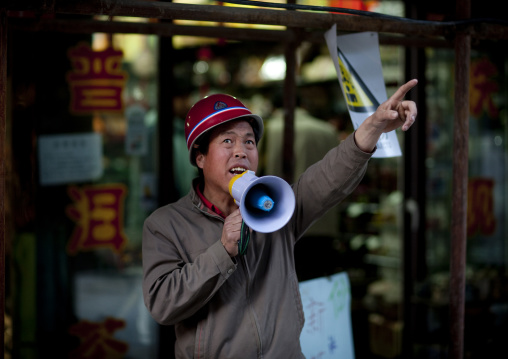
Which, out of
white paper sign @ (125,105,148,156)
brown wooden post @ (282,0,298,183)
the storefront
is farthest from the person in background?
brown wooden post @ (282,0,298,183)

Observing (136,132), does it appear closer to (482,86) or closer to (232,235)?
(232,235)

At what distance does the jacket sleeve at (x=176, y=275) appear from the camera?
2.04 metres

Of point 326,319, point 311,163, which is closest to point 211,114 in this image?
point 326,319

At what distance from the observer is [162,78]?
453 centimetres

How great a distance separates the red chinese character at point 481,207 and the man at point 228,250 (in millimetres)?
3599

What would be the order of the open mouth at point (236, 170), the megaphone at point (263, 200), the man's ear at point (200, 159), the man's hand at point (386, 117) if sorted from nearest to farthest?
the megaphone at point (263, 200) < the man's hand at point (386, 117) < the open mouth at point (236, 170) < the man's ear at point (200, 159)

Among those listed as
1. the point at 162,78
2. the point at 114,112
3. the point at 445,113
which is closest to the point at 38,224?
the point at 114,112

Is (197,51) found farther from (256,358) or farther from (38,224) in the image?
(256,358)

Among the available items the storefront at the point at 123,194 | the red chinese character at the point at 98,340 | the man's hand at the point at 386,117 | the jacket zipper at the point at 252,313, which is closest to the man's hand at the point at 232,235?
the jacket zipper at the point at 252,313

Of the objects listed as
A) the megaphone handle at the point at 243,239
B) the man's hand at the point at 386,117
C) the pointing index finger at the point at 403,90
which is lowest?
the megaphone handle at the point at 243,239

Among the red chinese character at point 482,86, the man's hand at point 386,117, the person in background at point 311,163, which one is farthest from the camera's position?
the red chinese character at point 482,86

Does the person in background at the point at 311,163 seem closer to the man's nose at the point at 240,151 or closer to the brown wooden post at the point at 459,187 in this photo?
the brown wooden post at the point at 459,187

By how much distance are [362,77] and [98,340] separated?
10.9 feet

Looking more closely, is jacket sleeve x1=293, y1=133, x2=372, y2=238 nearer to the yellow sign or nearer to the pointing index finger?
the pointing index finger
